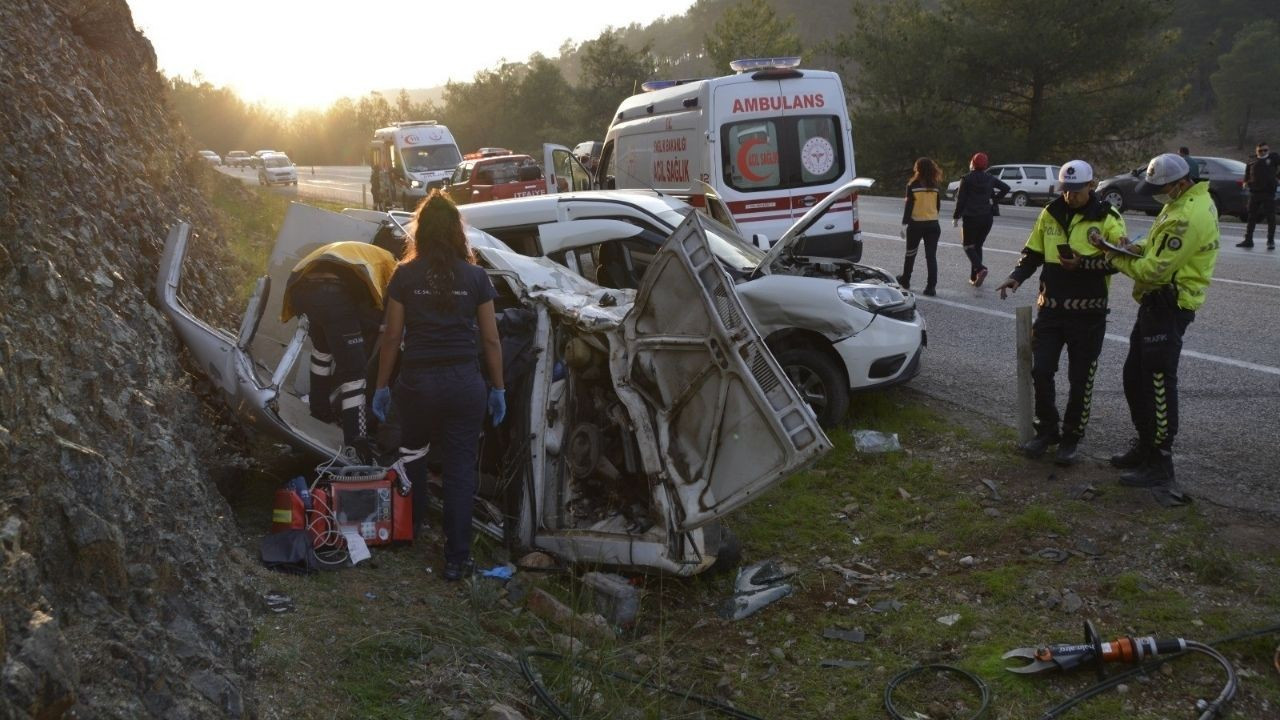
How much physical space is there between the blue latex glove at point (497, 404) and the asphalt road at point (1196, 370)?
3.37 m

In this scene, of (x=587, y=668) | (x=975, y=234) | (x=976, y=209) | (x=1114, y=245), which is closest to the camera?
(x=587, y=668)

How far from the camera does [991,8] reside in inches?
1490

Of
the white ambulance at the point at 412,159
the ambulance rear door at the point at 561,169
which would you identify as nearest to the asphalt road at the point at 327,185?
the white ambulance at the point at 412,159

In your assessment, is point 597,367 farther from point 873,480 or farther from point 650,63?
point 650,63

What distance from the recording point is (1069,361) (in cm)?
621

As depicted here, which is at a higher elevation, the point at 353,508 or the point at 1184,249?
the point at 1184,249

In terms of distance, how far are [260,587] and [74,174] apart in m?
2.78

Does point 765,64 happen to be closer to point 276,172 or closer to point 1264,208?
point 1264,208

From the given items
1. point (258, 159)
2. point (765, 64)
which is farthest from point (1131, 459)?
point (258, 159)

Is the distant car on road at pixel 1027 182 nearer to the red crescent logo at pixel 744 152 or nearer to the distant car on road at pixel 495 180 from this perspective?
the distant car on road at pixel 495 180

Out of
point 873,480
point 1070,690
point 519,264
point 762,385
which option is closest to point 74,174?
point 519,264

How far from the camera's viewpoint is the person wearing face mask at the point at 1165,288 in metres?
5.52

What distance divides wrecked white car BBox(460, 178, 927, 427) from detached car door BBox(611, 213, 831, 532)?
173 centimetres

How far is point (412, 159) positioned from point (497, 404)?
22502mm
